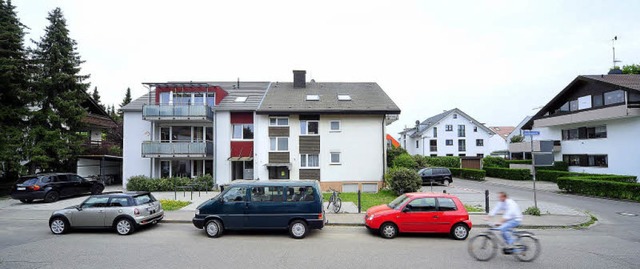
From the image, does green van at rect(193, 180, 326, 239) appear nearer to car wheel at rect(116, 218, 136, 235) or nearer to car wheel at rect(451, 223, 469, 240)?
car wheel at rect(116, 218, 136, 235)

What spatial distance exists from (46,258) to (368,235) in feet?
29.4

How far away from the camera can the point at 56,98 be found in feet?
75.0

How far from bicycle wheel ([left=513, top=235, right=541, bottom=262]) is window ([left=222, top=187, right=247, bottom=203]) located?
7845mm

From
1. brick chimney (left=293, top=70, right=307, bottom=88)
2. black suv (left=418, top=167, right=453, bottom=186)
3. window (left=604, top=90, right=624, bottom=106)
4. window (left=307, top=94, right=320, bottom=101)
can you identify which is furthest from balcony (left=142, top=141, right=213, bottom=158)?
window (left=604, top=90, right=624, bottom=106)

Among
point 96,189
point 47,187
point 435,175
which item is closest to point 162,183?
point 96,189

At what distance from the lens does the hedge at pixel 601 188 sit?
18.6 m

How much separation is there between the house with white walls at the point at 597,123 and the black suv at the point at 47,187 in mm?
38852

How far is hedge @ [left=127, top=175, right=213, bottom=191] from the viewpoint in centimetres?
2239

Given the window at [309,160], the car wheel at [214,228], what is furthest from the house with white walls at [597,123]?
the car wheel at [214,228]

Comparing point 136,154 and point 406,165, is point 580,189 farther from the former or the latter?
point 136,154

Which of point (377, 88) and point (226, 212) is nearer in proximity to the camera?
point (226, 212)

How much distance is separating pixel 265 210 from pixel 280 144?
13003 mm

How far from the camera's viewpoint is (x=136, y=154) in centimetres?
2398

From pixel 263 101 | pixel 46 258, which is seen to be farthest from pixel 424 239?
pixel 263 101
